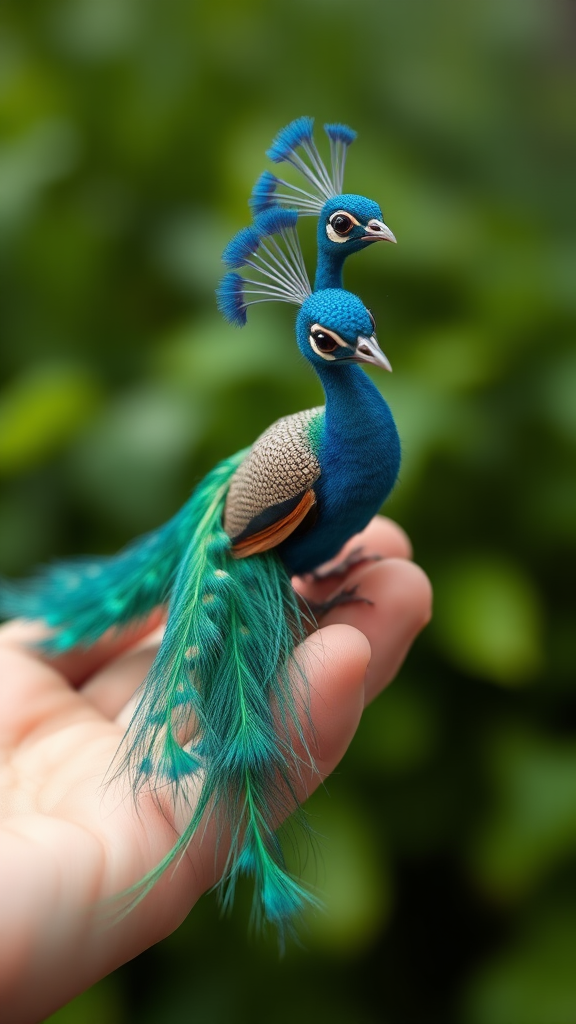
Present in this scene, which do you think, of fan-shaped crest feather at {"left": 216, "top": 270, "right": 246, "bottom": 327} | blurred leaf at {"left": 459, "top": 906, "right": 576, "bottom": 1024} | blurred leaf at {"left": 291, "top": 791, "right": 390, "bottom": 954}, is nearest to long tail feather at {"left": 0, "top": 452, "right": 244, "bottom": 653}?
fan-shaped crest feather at {"left": 216, "top": 270, "right": 246, "bottom": 327}

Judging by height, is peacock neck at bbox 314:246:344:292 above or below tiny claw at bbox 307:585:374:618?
above

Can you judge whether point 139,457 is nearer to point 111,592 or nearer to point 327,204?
point 111,592

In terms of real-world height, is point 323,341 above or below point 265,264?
below

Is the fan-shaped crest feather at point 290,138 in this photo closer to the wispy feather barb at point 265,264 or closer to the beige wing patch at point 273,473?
the wispy feather barb at point 265,264

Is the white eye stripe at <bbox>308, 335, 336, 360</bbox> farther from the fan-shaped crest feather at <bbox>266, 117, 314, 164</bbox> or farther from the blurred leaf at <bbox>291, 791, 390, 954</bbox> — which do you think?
the blurred leaf at <bbox>291, 791, 390, 954</bbox>

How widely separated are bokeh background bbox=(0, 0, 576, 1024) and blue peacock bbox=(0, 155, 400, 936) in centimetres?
81

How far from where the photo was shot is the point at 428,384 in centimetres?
248

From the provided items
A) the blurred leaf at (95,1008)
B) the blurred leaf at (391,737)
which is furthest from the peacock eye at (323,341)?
the blurred leaf at (95,1008)

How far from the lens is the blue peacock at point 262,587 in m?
1.24

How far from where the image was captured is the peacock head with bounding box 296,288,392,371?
1221mm

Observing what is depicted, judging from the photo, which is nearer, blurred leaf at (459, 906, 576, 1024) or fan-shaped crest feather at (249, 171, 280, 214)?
fan-shaped crest feather at (249, 171, 280, 214)

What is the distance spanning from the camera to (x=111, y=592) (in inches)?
69.1

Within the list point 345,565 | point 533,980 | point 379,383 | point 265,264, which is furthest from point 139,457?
point 533,980

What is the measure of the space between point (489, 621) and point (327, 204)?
122 centimetres
